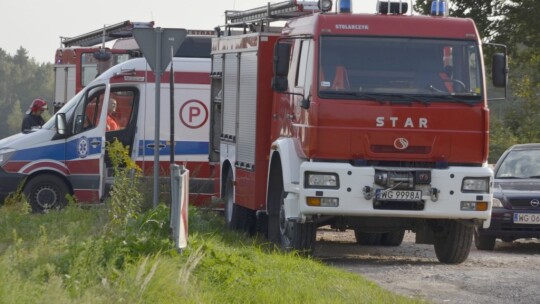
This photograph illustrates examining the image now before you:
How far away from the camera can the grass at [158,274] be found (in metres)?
9.54

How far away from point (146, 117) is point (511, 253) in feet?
23.8

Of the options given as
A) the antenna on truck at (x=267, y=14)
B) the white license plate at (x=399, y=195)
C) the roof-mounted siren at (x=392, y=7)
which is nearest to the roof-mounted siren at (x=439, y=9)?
the roof-mounted siren at (x=392, y=7)

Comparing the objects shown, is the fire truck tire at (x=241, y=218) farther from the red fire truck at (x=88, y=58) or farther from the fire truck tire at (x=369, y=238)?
the red fire truck at (x=88, y=58)

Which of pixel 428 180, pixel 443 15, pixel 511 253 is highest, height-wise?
pixel 443 15

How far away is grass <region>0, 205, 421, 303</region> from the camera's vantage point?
9539mm

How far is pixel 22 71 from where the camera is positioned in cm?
17388

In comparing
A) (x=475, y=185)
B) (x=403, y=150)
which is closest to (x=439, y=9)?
(x=403, y=150)

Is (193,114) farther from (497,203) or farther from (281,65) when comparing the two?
(281,65)

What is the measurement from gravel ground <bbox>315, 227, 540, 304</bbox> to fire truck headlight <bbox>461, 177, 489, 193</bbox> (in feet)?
2.99

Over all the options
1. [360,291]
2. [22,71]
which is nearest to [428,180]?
[360,291]

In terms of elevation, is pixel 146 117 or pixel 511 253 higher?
pixel 146 117

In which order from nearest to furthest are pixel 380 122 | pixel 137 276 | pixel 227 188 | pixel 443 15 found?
pixel 137 276 < pixel 380 122 < pixel 443 15 < pixel 227 188

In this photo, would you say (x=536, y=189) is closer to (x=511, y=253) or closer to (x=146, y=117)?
(x=511, y=253)

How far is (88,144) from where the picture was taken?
73.6 ft
